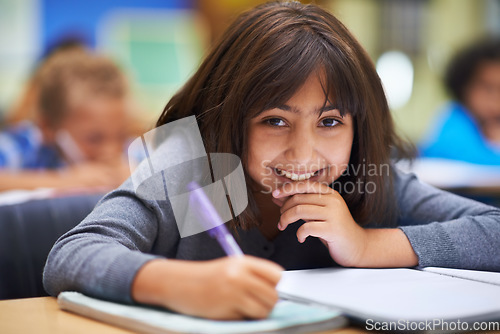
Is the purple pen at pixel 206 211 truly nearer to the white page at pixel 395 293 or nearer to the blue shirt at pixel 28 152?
the white page at pixel 395 293

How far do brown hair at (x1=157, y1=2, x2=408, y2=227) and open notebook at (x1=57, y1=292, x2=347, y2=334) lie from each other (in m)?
0.28

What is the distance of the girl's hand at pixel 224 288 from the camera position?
20.5 inches

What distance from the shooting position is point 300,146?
0.77 meters

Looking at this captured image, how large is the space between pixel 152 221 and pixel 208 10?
12.2ft

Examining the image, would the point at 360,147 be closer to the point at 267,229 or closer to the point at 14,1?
the point at 267,229

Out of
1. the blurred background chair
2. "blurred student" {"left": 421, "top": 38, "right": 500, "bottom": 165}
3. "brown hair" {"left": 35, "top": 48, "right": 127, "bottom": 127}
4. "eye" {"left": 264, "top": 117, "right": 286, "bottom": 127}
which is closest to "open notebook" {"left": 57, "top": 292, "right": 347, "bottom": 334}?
"eye" {"left": 264, "top": 117, "right": 286, "bottom": 127}

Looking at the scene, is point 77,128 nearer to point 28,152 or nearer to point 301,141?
point 28,152

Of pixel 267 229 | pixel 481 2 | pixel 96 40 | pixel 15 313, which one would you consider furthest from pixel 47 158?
pixel 481 2

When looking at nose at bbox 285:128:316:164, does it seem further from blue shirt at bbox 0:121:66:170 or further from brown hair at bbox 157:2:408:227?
blue shirt at bbox 0:121:66:170

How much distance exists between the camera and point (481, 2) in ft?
15.0

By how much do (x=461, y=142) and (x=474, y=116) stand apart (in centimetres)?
18

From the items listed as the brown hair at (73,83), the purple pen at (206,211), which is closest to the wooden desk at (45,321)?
the purple pen at (206,211)

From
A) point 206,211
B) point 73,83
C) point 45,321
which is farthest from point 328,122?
point 73,83

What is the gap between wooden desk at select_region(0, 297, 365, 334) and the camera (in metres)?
0.55
